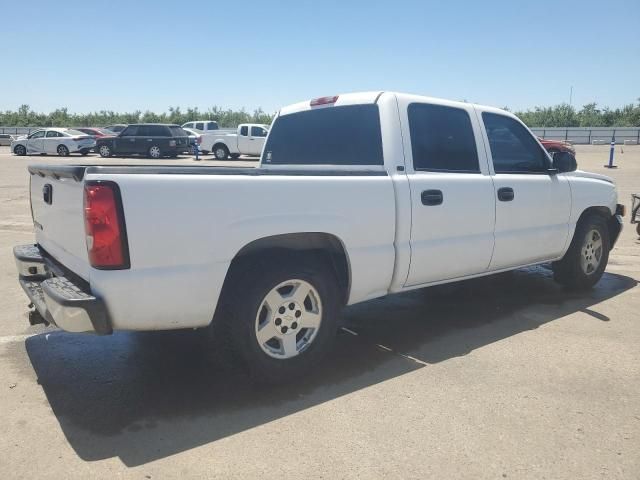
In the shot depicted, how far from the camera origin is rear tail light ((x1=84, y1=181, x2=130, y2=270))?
2.70m

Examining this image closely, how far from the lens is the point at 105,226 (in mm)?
2719

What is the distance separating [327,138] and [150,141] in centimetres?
2323

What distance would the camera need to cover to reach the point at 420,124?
4.18 metres

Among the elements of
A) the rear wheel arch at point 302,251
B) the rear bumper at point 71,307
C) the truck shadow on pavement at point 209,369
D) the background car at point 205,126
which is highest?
the background car at point 205,126

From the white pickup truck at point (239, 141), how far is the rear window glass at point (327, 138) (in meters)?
21.0

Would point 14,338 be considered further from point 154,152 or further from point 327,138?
point 154,152

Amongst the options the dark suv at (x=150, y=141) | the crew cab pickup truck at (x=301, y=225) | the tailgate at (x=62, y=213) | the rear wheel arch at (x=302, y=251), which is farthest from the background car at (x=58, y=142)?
the rear wheel arch at (x=302, y=251)

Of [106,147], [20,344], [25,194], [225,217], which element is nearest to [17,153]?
[106,147]

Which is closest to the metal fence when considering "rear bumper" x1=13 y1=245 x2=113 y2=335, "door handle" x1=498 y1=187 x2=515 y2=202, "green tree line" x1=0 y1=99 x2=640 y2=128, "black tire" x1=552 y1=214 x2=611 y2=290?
"green tree line" x1=0 y1=99 x2=640 y2=128

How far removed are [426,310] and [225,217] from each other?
282cm

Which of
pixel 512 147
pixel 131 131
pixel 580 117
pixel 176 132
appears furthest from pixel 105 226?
pixel 580 117

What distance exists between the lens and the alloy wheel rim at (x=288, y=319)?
3.37m

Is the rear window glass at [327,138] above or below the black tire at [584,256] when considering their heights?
above

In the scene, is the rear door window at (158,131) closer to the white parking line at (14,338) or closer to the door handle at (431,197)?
the white parking line at (14,338)
